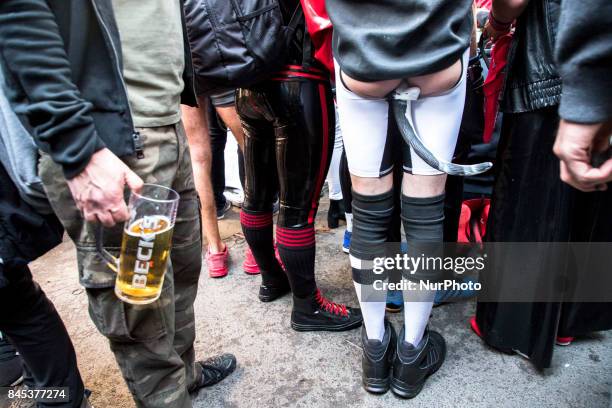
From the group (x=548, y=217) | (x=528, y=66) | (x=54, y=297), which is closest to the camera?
(x=528, y=66)

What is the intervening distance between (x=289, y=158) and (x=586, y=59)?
1093 mm

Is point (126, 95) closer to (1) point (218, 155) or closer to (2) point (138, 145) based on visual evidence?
(2) point (138, 145)

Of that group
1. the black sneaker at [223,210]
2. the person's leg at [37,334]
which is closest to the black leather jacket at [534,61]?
the person's leg at [37,334]

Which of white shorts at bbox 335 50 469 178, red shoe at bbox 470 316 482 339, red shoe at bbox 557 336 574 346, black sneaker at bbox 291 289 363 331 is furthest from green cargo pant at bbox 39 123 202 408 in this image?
red shoe at bbox 557 336 574 346

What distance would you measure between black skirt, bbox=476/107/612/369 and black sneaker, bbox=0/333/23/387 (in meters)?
1.97

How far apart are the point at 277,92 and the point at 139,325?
0.94 m

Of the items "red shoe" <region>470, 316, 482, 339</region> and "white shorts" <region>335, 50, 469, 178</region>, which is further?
"red shoe" <region>470, 316, 482, 339</region>

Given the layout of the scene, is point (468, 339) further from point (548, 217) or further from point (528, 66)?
point (528, 66)

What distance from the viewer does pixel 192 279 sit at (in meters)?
1.48

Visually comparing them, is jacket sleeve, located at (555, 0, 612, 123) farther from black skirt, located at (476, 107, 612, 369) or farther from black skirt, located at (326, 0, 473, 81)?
black skirt, located at (476, 107, 612, 369)

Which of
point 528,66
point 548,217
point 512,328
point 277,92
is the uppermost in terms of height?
point 528,66

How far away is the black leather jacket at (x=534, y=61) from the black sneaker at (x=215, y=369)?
1463 millimetres

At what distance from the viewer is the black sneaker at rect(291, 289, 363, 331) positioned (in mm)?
1962

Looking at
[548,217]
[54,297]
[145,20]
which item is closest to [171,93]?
[145,20]
